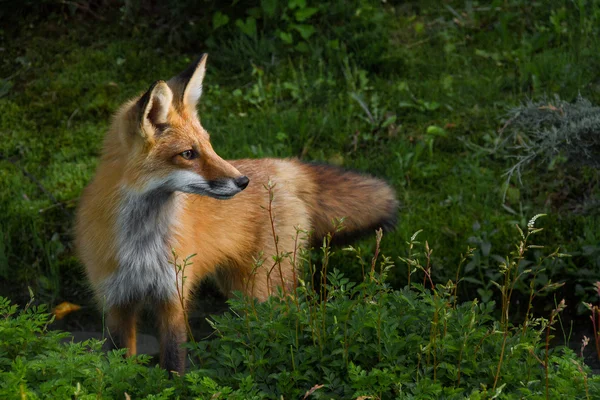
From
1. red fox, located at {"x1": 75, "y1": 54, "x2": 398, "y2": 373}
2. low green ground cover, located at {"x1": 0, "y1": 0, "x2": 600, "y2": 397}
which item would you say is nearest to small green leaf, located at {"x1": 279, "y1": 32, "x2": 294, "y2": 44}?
low green ground cover, located at {"x1": 0, "y1": 0, "x2": 600, "y2": 397}

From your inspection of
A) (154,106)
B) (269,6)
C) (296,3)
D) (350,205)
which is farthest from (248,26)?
(154,106)

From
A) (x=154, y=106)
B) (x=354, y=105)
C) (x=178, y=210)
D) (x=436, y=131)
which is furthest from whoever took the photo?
(x=354, y=105)

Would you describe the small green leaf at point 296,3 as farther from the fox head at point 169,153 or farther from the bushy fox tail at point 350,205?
the fox head at point 169,153

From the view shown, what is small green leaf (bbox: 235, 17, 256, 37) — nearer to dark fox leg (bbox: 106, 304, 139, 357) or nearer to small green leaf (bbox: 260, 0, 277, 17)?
small green leaf (bbox: 260, 0, 277, 17)

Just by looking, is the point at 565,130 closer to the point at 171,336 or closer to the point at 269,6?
the point at 171,336

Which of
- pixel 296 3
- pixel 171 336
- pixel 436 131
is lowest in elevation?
pixel 171 336

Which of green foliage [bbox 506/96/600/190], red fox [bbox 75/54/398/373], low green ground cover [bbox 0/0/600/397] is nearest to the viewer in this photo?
red fox [bbox 75/54/398/373]

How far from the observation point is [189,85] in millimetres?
4020

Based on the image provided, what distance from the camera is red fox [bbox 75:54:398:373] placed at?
387cm

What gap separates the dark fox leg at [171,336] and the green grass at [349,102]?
125 cm

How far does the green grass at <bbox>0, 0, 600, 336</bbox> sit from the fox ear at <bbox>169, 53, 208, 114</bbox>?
5.11 ft

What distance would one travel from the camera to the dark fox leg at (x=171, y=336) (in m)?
4.14

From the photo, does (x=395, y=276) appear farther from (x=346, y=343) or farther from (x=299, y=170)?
(x=346, y=343)

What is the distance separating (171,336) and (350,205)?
4.06ft
